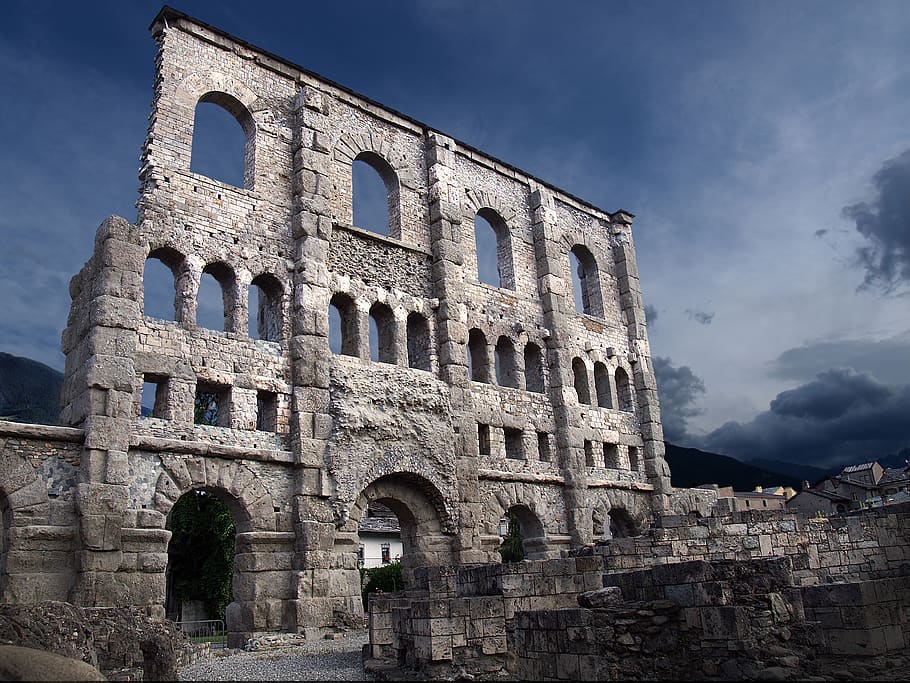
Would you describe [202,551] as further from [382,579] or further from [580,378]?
[580,378]

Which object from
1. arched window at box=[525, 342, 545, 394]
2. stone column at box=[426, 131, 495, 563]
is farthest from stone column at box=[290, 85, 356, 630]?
arched window at box=[525, 342, 545, 394]

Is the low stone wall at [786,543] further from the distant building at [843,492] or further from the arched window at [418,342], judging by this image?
the distant building at [843,492]

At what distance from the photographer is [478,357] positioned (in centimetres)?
2011

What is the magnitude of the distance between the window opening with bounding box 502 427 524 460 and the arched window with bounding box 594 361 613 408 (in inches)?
164

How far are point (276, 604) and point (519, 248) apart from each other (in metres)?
12.6

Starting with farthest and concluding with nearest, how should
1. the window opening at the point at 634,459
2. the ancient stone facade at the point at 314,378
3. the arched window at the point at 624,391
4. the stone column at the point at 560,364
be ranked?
the arched window at the point at 624,391, the window opening at the point at 634,459, the stone column at the point at 560,364, the ancient stone facade at the point at 314,378

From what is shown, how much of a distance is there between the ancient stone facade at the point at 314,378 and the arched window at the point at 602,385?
9cm

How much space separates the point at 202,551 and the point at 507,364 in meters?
14.0

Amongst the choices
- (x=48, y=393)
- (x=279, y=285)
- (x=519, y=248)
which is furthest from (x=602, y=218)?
(x=48, y=393)

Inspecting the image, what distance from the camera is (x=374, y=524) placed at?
3672 cm

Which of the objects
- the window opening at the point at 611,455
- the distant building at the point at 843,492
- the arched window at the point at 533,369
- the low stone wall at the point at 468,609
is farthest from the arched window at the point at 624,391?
the distant building at the point at 843,492

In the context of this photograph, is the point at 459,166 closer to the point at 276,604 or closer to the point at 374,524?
the point at 276,604

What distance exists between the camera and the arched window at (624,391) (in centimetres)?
2392

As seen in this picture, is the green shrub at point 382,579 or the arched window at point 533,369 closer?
the arched window at point 533,369
